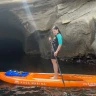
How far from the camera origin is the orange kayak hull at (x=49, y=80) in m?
12.6

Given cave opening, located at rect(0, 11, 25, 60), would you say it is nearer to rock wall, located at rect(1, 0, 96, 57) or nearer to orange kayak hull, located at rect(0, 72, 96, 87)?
rock wall, located at rect(1, 0, 96, 57)

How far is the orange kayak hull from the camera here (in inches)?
498

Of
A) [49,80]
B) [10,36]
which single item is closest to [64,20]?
[49,80]

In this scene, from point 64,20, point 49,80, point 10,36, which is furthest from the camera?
point 10,36

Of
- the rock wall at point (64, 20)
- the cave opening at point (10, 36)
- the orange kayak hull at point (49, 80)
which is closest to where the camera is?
the orange kayak hull at point (49, 80)

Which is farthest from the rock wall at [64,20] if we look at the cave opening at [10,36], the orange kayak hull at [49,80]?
the orange kayak hull at [49,80]

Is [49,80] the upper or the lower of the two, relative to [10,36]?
lower

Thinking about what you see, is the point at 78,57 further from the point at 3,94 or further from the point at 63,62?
the point at 3,94

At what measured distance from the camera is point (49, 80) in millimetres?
13016

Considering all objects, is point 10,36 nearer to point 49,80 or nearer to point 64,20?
point 64,20

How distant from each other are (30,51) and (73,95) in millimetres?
9566

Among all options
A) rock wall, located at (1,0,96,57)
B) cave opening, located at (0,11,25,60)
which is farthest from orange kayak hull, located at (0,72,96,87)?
cave opening, located at (0,11,25,60)

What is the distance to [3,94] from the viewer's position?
12367 millimetres

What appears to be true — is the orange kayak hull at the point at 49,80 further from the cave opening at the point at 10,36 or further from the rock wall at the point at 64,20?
the cave opening at the point at 10,36
